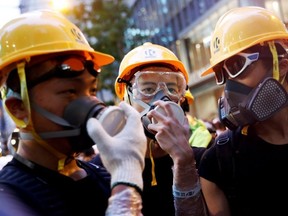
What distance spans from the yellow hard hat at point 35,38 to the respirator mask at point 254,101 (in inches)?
37.3

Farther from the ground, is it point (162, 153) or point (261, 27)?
point (261, 27)

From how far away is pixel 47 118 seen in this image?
6.09ft

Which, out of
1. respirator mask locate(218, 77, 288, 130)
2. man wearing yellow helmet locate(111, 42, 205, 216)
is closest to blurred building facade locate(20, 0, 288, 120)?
man wearing yellow helmet locate(111, 42, 205, 216)

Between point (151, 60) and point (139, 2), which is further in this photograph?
point (139, 2)

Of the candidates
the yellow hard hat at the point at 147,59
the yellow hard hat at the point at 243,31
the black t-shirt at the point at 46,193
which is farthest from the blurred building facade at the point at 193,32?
the black t-shirt at the point at 46,193

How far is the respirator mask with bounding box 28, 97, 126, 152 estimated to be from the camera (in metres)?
1.70

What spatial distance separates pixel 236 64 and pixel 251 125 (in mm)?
400

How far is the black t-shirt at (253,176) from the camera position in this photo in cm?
235

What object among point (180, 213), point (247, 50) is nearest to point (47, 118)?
point (180, 213)

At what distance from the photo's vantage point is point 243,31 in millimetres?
2684

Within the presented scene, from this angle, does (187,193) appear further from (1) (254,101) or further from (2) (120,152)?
(2) (120,152)

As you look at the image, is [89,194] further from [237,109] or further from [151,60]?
[151,60]

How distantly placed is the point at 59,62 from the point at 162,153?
1.22m

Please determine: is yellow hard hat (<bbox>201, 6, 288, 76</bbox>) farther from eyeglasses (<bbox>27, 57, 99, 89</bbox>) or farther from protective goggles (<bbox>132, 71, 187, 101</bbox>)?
eyeglasses (<bbox>27, 57, 99, 89</bbox>)
